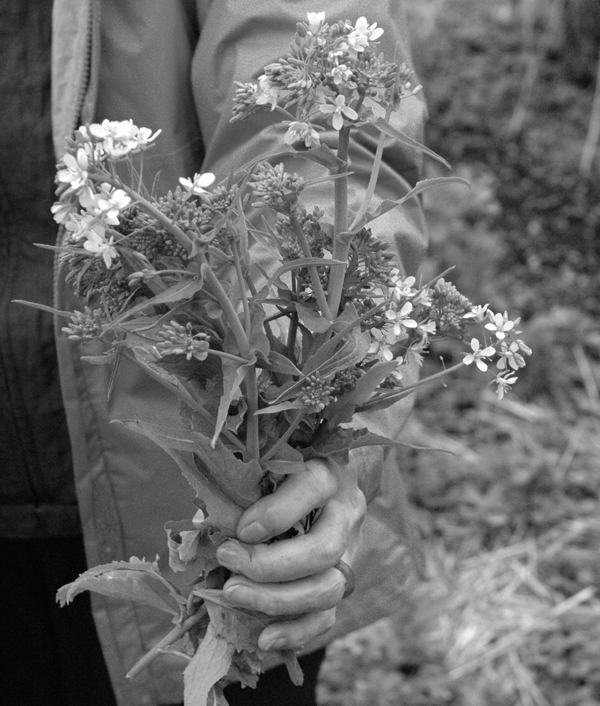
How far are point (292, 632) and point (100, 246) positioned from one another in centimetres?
40

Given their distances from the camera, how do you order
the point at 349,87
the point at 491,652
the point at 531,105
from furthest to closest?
the point at 531,105
the point at 491,652
the point at 349,87

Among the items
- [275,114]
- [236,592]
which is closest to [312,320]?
[236,592]

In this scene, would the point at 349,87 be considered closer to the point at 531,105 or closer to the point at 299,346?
the point at 299,346

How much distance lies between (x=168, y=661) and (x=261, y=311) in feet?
1.99

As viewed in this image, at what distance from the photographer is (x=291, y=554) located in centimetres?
82

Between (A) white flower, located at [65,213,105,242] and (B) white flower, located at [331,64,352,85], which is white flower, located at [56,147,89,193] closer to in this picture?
(A) white flower, located at [65,213,105,242]

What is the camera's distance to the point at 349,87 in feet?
2.21

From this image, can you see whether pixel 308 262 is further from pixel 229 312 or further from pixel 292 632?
pixel 292 632

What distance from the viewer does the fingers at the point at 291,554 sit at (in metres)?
0.81

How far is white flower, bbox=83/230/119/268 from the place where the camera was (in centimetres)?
65

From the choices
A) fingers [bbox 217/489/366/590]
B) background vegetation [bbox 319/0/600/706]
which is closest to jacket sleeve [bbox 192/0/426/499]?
fingers [bbox 217/489/366/590]

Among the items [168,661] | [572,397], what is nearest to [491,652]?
[572,397]

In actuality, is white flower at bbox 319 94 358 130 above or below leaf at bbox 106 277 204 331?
above

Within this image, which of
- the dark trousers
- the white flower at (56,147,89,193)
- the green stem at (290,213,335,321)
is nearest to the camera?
the white flower at (56,147,89,193)
